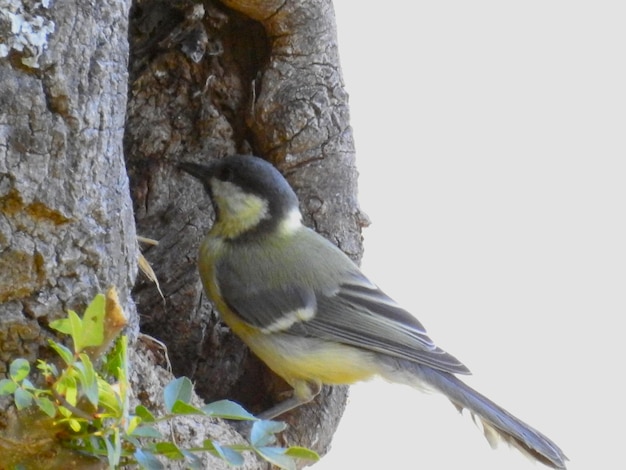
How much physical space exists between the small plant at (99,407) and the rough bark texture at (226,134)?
80 cm

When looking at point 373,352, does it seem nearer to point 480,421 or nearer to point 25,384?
point 480,421

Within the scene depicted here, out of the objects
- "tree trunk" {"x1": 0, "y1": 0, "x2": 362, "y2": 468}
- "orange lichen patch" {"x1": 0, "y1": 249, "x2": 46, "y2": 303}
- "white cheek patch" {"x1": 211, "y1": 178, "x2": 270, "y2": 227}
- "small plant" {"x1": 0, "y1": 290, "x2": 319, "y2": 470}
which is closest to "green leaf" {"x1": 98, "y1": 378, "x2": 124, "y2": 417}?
"small plant" {"x1": 0, "y1": 290, "x2": 319, "y2": 470}

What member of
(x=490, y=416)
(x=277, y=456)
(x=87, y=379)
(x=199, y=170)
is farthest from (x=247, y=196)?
(x=87, y=379)

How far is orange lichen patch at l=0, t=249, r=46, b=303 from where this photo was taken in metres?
1.42

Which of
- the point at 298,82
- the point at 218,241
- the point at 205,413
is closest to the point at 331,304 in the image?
the point at 218,241

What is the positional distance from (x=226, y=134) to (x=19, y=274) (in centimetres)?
102

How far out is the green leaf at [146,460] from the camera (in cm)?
139

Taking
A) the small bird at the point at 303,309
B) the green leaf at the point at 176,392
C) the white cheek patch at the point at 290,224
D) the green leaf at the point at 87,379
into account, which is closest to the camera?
the green leaf at the point at 87,379

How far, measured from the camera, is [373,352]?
7.38 ft

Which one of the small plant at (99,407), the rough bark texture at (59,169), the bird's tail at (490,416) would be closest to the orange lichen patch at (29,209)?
the rough bark texture at (59,169)

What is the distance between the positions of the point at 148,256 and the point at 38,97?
2.92 ft

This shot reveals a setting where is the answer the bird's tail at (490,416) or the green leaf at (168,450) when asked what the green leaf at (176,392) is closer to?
the green leaf at (168,450)

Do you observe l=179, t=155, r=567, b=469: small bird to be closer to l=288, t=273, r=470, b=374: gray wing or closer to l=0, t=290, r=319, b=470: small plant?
l=288, t=273, r=470, b=374: gray wing

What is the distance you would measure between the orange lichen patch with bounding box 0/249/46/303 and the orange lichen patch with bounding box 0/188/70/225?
0.05 metres
